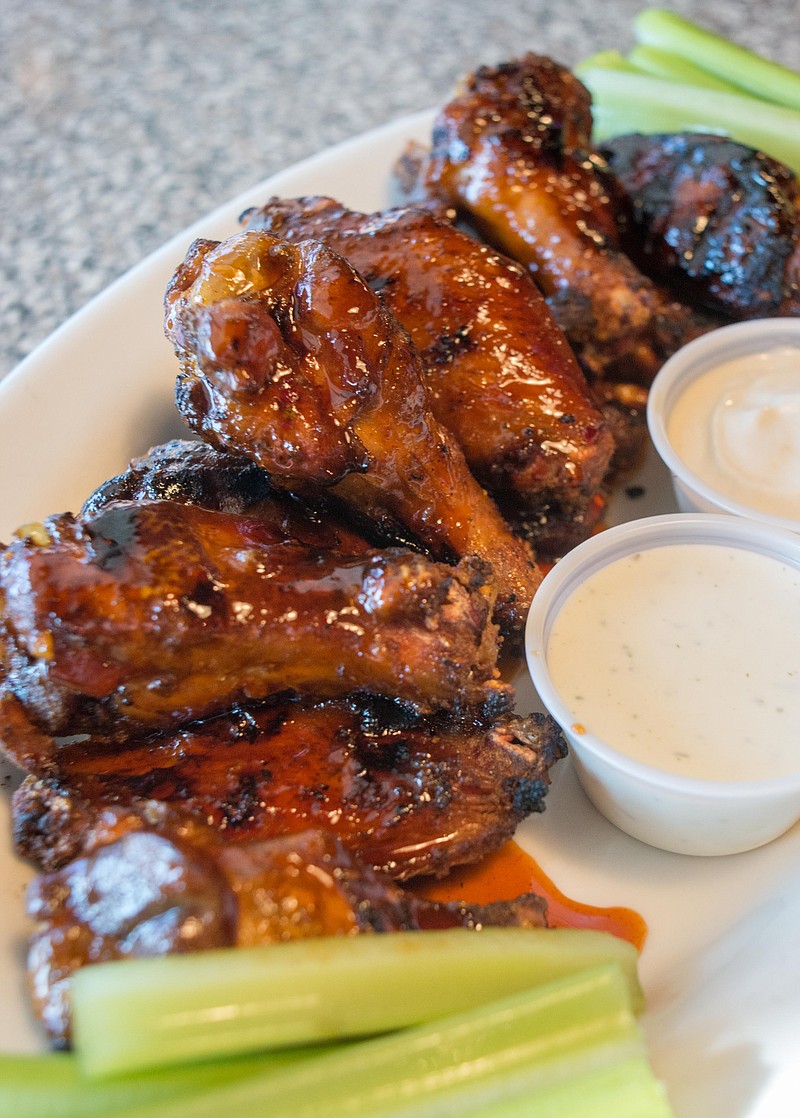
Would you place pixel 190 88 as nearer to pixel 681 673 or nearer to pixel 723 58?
pixel 723 58

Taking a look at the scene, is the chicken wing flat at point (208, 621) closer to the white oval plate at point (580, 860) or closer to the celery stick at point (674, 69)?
the white oval plate at point (580, 860)

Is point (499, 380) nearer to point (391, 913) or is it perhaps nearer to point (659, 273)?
point (659, 273)

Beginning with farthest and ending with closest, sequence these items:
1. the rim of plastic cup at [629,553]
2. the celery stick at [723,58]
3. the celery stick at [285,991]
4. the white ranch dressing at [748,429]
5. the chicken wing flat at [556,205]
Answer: the celery stick at [723,58] < the chicken wing flat at [556,205] < the white ranch dressing at [748,429] < the rim of plastic cup at [629,553] < the celery stick at [285,991]

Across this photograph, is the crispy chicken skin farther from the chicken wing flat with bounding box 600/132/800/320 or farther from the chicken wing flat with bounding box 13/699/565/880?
the chicken wing flat with bounding box 600/132/800/320

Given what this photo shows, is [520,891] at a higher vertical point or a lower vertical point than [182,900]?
lower

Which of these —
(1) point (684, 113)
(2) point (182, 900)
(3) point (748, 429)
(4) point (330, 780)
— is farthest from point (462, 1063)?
(1) point (684, 113)

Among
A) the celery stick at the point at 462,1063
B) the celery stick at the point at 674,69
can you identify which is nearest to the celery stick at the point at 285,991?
the celery stick at the point at 462,1063
